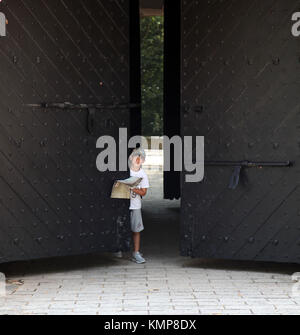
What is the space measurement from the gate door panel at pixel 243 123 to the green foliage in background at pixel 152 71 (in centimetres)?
2040

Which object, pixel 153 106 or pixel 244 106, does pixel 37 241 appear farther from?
pixel 153 106

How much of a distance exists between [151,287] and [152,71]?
22.6 metres

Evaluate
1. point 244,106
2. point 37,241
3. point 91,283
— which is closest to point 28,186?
point 37,241

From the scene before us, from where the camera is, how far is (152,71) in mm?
28375

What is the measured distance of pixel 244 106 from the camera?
684 centimetres

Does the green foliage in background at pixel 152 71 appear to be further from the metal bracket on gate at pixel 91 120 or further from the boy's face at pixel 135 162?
the metal bracket on gate at pixel 91 120

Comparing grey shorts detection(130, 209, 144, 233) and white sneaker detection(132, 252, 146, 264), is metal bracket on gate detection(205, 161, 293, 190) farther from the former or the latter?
white sneaker detection(132, 252, 146, 264)

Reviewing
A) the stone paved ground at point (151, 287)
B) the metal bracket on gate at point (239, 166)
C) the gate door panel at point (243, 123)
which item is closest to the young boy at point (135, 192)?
the stone paved ground at point (151, 287)

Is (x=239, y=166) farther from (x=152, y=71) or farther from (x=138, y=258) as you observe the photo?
(x=152, y=71)

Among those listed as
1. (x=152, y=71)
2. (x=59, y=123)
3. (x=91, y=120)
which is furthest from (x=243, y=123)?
(x=152, y=71)

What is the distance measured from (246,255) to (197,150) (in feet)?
3.77

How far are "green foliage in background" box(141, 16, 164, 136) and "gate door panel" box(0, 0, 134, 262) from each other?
20.3 metres

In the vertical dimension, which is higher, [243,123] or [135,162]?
[243,123]

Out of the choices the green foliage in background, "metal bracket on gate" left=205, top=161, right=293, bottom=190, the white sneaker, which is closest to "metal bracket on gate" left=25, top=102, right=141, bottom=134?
"metal bracket on gate" left=205, top=161, right=293, bottom=190
